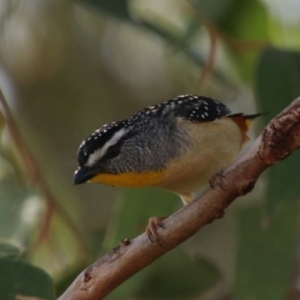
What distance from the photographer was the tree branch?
36.0 inches

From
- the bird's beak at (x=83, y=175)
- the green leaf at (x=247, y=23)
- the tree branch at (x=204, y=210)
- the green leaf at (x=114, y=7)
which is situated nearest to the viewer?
the tree branch at (x=204, y=210)

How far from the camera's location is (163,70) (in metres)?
2.90

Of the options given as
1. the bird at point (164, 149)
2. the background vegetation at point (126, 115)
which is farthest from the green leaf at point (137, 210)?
the bird at point (164, 149)

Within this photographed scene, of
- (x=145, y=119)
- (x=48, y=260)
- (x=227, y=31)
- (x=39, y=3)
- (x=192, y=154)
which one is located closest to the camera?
(x=192, y=154)

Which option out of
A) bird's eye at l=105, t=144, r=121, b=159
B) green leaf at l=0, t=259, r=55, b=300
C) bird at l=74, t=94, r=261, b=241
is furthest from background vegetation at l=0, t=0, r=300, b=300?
bird's eye at l=105, t=144, r=121, b=159

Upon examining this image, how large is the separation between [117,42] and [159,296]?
1.45m

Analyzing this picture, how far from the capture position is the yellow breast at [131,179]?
135cm

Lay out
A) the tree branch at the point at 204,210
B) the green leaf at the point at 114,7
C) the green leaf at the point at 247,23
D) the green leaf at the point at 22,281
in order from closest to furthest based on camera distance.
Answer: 1. the tree branch at the point at 204,210
2. the green leaf at the point at 22,281
3. the green leaf at the point at 114,7
4. the green leaf at the point at 247,23

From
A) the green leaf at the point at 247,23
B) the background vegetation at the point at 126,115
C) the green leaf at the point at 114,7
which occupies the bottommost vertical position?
the background vegetation at the point at 126,115

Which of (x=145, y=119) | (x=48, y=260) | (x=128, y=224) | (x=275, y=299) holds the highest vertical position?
(x=145, y=119)

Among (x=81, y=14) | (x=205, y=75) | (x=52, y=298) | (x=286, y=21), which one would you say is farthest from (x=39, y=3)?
(x=52, y=298)

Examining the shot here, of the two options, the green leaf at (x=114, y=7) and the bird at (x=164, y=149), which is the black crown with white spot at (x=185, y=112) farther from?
the green leaf at (x=114, y=7)

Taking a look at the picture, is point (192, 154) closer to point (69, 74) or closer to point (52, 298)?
point (52, 298)

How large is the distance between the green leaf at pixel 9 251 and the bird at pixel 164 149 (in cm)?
16
